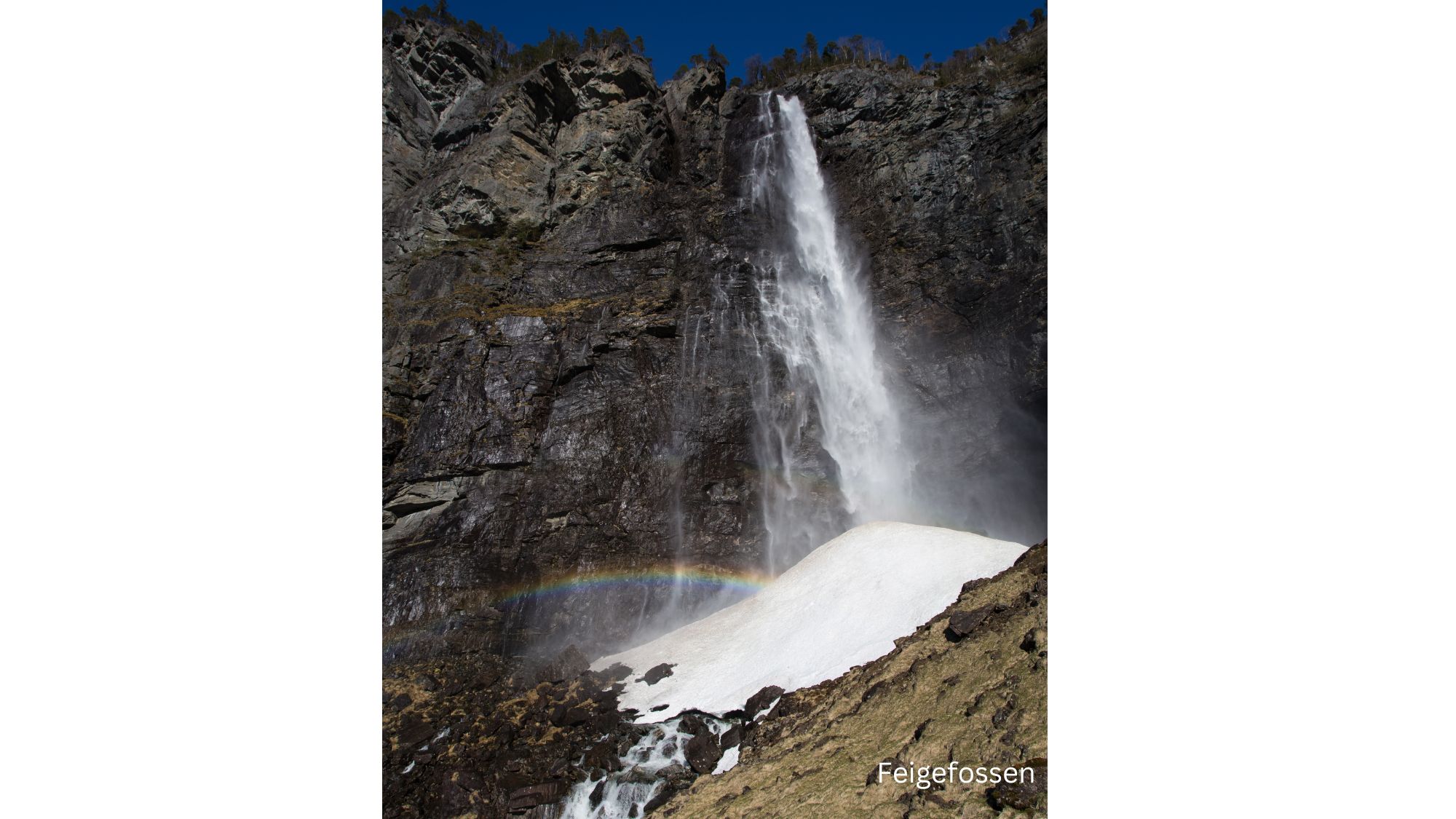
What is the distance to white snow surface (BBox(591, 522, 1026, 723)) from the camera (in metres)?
12.6

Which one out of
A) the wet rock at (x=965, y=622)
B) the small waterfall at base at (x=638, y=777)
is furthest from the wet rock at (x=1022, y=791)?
the small waterfall at base at (x=638, y=777)

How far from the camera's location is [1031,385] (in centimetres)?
1916

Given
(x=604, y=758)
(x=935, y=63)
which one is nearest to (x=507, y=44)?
(x=935, y=63)

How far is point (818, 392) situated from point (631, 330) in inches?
227

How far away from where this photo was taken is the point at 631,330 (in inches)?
840

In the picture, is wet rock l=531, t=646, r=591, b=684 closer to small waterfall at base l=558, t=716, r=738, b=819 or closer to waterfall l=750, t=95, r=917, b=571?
small waterfall at base l=558, t=716, r=738, b=819

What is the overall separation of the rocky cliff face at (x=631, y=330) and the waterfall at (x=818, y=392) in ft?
1.64

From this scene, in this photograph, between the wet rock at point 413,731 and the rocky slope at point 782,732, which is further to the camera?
the wet rock at point 413,731

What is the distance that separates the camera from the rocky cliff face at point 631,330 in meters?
18.4

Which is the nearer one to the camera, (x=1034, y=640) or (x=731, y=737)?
(x=1034, y=640)

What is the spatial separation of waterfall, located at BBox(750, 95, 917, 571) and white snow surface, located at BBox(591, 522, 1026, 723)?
66.6 inches

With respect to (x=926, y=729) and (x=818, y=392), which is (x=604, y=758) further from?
(x=818, y=392)

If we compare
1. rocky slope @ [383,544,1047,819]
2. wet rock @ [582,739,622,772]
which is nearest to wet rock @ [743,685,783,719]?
rocky slope @ [383,544,1047,819]

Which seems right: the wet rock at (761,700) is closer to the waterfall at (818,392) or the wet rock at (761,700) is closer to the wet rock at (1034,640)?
the wet rock at (1034,640)
